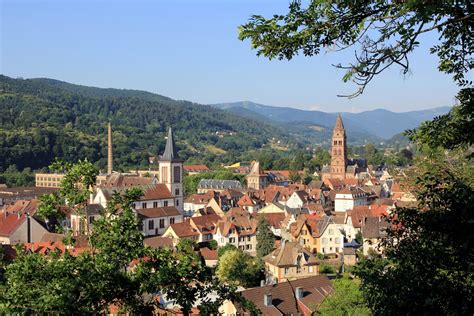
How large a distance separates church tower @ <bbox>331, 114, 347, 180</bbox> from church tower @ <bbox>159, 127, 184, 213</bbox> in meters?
38.1

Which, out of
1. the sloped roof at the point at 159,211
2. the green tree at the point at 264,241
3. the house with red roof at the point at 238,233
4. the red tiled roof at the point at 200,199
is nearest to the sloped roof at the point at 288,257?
the green tree at the point at 264,241

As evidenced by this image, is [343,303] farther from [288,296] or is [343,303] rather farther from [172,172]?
[172,172]

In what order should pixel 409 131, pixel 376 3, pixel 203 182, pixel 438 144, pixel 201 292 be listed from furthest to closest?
pixel 203 182 → pixel 409 131 → pixel 438 144 → pixel 201 292 → pixel 376 3

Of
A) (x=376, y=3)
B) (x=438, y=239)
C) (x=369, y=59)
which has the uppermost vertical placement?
(x=376, y=3)

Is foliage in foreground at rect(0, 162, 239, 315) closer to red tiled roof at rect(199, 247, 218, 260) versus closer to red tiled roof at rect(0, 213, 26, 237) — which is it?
red tiled roof at rect(199, 247, 218, 260)

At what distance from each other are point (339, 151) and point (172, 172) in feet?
133

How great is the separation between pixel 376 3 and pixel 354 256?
37.7 metres

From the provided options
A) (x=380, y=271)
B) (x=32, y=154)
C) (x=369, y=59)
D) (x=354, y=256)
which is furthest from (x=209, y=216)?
(x=32, y=154)

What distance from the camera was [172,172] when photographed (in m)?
65.5

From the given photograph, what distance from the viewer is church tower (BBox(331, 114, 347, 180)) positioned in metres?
97.0

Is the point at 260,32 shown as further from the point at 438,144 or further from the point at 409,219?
the point at 409,219

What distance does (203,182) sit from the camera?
97875mm

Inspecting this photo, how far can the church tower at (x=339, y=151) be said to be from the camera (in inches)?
3819

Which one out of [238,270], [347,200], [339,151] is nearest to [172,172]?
[347,200]
